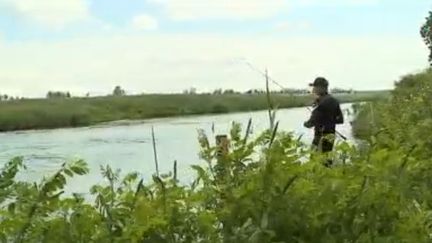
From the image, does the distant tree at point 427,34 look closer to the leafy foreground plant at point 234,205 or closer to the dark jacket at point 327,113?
the dark jacket at point 327,113

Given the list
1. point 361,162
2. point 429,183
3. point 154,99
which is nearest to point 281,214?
point 361,162

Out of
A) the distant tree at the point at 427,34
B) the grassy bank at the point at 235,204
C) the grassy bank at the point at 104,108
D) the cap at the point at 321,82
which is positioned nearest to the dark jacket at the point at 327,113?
the cap at the point at 321,82

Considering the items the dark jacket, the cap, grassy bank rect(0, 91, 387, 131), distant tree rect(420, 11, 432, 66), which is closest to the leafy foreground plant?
the cap

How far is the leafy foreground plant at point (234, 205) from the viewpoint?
275 centimetres

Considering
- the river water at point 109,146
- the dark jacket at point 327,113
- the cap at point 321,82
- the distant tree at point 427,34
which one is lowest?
the river water at point 109,146

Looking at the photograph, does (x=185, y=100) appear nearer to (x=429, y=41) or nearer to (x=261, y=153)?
(x=429, y=41)

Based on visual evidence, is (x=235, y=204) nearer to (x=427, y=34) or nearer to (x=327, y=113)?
(x=327, y=113)

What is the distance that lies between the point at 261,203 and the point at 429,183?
60.5 inches

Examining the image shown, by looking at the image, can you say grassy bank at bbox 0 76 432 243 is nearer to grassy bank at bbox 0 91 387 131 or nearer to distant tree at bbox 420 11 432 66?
distant tree at bbox 420 11 432 66

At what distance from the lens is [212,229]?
2.78m

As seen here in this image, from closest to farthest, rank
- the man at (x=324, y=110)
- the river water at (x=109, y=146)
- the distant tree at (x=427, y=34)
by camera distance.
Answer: the man at (x=324, y=110), the river water at (x=109, y=146), the distant tree at (x=427, y=34)

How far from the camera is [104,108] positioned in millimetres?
69812

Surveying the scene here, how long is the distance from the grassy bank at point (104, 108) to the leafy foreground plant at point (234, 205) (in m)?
46.5

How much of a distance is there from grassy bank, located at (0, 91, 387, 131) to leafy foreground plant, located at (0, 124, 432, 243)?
153 ft
